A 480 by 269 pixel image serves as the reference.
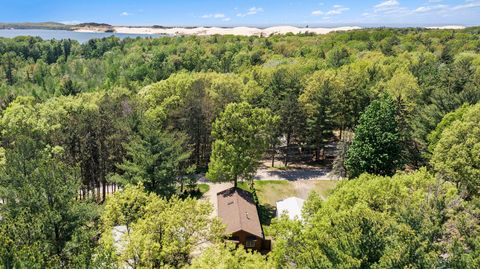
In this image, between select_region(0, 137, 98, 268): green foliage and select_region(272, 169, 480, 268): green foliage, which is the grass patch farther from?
select_region(272, 169, 480, 268): green foliage

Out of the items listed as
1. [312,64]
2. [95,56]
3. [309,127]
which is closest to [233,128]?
[309,127]

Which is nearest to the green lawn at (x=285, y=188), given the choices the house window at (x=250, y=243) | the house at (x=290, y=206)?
the house at (x=290, y=206)

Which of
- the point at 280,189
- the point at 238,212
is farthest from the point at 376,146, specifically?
the point at 238,212

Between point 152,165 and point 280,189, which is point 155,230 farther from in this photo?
point 280,189

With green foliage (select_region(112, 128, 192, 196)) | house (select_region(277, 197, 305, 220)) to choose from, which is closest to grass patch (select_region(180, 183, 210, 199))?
green foliage (select_region(112, 128, 192, 196))

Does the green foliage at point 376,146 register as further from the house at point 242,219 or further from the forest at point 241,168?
the house at point 242,219

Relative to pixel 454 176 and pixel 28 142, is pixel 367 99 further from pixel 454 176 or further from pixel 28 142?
pixel 28 142
